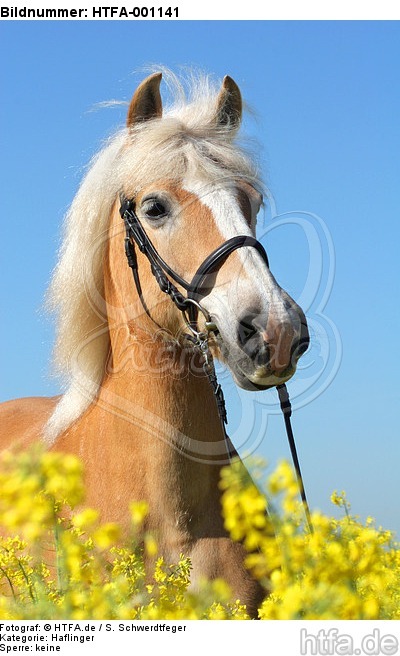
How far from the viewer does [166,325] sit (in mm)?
4512

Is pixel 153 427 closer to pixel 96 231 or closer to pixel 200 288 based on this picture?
pixel 200 288

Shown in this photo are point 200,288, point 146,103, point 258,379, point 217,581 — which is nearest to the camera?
point 217,581

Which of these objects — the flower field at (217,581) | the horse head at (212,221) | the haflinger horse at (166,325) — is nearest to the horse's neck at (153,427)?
the haflinger horse at (166,325)

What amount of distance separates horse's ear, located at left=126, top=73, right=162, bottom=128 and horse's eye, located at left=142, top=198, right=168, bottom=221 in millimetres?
656

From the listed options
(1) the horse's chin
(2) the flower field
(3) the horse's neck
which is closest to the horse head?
(1) the horse's chin

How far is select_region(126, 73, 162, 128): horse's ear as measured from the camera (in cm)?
483

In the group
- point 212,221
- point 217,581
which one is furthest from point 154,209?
point 217,581

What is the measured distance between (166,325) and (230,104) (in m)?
1.68

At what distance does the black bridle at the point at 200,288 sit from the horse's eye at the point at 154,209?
10 centimetres

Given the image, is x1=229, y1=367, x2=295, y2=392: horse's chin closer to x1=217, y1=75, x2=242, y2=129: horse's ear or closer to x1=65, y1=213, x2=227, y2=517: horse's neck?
x1=65, y1=213, x2=227, y2=517: horse's neck

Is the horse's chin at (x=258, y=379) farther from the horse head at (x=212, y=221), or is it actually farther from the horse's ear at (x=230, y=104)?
the horse's ear at (x=230, y=104)

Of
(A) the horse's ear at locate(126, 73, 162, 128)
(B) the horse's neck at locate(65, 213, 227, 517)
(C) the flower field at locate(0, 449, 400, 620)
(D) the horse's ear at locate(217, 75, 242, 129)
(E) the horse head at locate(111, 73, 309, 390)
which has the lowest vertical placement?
(C) the flower field at locate(0, 449, 400, 620)

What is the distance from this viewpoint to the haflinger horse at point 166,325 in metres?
4.07
